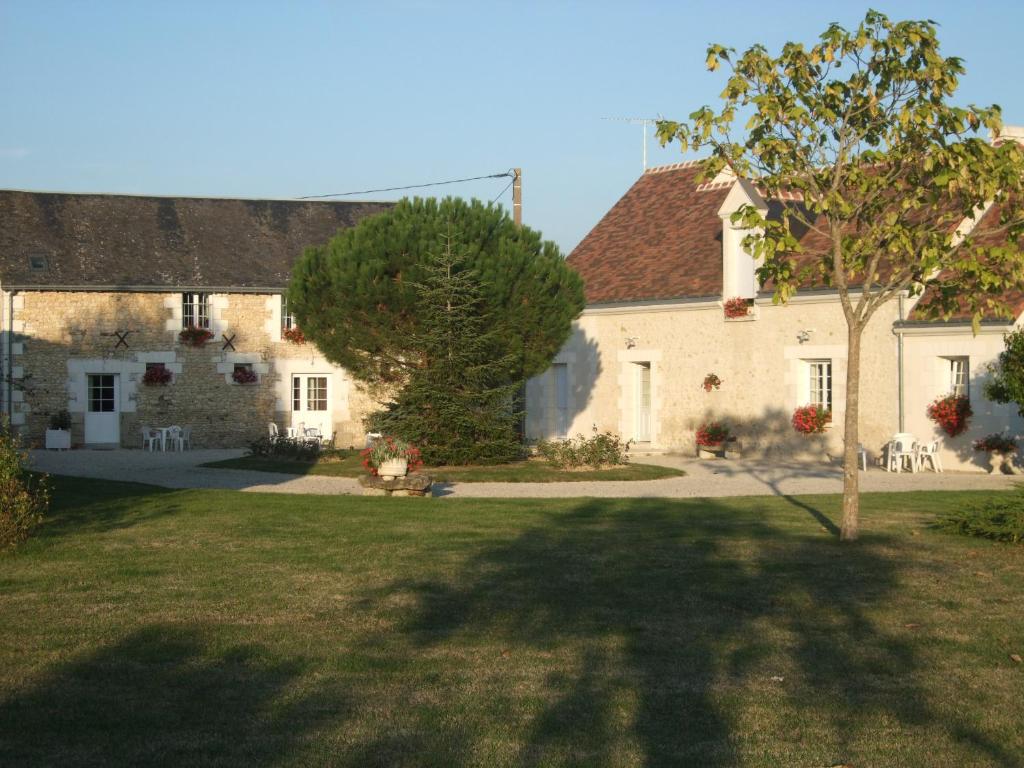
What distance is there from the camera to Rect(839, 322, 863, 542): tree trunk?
34.7ft

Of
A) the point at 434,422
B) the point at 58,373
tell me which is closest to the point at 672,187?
the point at 434,422

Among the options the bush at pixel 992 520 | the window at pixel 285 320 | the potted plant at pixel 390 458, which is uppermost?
the window at pixel 285 320

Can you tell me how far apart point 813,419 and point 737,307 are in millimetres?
2588

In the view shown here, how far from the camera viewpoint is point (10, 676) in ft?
20.2

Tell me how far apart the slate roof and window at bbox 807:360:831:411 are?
1157cm

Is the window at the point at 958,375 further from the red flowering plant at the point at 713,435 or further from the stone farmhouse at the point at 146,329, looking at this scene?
the stone farmhouse at the point at 146,329

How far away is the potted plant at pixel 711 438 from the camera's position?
77.3ft

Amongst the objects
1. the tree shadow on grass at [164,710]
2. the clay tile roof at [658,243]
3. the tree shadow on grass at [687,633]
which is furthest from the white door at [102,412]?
the tree shadow on grass at [164,710]

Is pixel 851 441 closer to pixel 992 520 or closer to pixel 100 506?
pixel 992 520

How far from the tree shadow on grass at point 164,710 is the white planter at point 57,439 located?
65.3ft

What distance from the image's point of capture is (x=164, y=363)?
87.0ft

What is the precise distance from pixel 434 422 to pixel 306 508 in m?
6.01

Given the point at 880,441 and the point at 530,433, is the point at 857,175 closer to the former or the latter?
the point at 880,441

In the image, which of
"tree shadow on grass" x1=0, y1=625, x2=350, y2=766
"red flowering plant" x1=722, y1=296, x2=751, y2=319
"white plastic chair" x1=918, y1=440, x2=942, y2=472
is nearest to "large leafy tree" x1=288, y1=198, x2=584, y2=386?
"red flowering plant" x1=722, y1=296, x2=751, y2=319
